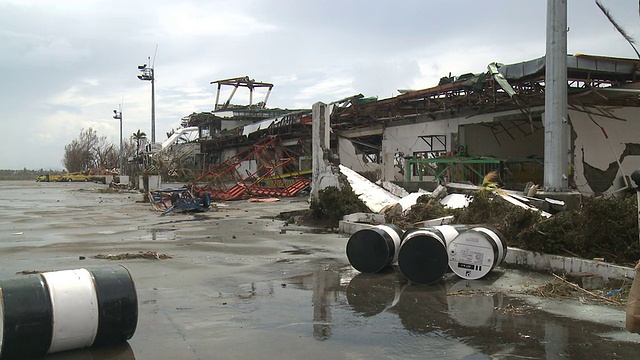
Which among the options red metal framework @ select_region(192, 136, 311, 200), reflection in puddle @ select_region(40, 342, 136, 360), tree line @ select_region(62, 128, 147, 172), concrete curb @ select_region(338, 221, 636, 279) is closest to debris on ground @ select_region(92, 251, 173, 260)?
reflection in puddle @ select_region(40, 342, 136, 360)

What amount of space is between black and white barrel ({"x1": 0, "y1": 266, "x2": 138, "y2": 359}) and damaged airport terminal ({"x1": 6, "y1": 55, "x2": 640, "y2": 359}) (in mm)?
428

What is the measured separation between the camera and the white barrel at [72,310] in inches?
192

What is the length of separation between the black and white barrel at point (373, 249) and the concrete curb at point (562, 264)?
223cm

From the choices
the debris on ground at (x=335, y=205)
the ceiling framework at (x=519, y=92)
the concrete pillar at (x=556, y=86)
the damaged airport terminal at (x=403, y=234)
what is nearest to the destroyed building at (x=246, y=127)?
the damaged airport terminal at (x=403, y=234)

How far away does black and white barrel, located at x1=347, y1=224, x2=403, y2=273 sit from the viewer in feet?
30.3

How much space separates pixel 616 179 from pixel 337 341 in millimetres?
17322

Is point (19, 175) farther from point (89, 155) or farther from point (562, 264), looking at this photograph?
point (562, 264)

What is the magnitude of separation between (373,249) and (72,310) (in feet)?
17.9

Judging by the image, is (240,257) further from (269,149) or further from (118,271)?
(269,149)

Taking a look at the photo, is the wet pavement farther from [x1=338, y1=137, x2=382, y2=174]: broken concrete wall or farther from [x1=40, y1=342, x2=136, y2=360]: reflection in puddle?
[x1=338, y1=137, x2=382, y2=174]: broken concrete wall

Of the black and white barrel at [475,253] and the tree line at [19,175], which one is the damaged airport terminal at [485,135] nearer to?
the black and white barrel at [475,253]

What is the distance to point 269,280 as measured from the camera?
894 cm

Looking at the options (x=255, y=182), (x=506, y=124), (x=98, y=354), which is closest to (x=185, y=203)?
(x=255, y=182)

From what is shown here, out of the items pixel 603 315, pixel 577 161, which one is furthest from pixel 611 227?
pixel 577 161
